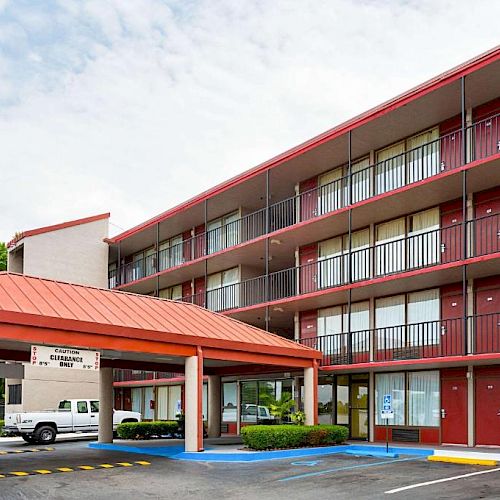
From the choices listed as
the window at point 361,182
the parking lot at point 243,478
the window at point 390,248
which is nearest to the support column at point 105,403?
the parking lot at point 243,478

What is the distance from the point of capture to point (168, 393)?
135ft

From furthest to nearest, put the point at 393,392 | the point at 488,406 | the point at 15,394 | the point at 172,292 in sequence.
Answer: the point at 15,394
the point at 172,292
the point at 393,392
the point at 488,406

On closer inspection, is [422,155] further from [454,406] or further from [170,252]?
[170,252]

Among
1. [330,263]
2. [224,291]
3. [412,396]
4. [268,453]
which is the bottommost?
[268,453]

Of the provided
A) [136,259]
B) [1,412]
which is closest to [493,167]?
[136,259]

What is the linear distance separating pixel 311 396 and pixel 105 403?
7.54 metres

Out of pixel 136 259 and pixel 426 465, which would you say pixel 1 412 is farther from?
pixel 426 465

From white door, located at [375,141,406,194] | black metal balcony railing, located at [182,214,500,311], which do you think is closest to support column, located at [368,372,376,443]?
black metal balcony railing, located at [182,214,500,311]

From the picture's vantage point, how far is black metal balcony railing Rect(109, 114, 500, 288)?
24.3 metres

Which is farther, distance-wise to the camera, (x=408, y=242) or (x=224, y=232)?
(x=224, y=232)

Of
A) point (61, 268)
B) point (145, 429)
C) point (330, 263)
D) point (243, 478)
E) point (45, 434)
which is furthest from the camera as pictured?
point (61, 268)

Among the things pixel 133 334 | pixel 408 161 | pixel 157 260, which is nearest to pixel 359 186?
pixel 408 161

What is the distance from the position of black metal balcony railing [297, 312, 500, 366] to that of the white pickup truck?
10678 millimetres

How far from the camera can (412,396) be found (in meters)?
26.4
